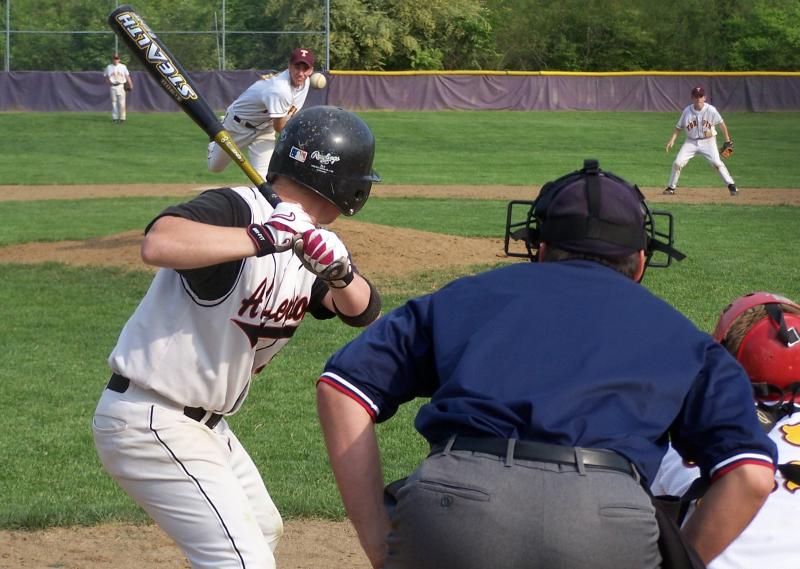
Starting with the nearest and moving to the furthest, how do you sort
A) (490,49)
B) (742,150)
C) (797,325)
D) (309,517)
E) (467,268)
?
(797,325) → (309,517) → (467,268) → (742,150) → (490,49)

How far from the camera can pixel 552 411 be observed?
2.19 metres

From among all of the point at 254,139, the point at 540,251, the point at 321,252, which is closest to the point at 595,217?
the point at 540,251

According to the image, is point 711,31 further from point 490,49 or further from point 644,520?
point 644,520

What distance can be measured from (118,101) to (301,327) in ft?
88.9

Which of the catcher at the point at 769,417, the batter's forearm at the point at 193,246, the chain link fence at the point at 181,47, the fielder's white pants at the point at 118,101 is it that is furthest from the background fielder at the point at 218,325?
the chain link fence at the point at 181,47

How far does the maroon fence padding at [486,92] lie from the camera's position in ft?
122

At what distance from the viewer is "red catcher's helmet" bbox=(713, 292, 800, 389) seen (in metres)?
2.89

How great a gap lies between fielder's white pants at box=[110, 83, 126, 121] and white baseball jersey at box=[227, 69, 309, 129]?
78.7 ft

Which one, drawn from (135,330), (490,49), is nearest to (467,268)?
(135,330)

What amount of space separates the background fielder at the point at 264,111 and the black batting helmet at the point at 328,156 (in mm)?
7753

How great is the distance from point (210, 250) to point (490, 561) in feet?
4.71

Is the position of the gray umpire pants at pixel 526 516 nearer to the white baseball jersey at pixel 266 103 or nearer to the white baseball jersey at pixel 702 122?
the white baseball jersey at pixel 266 103

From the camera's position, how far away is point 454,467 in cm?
217

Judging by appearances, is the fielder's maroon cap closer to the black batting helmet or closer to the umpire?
the black batting helmet
